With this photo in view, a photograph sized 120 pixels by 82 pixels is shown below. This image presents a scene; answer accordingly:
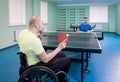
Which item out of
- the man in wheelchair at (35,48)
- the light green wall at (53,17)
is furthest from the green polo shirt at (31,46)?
the light green wall at (53,17)

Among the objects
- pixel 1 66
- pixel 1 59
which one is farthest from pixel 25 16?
pixel 1 66

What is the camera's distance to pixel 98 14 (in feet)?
48.5

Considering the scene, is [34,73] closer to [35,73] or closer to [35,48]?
[35,73]

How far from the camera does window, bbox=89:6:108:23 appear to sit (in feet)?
48.2

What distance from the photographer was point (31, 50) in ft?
6.90

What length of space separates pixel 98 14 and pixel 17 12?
860cm

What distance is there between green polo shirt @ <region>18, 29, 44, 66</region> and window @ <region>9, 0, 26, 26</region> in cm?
522

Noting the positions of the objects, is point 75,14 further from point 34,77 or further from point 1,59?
point 34,77

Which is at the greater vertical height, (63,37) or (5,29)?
(5,29)

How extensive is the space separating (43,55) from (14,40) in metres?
5.64

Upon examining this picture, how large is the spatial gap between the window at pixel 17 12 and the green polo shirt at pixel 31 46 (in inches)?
205

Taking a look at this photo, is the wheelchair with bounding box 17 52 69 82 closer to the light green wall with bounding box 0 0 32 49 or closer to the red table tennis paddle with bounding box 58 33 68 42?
the red table tennis paddle with bounding box 58 33 68 42

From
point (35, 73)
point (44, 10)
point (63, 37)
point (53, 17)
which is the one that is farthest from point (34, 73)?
point (53, 17)

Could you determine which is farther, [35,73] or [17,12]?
[17,12]
